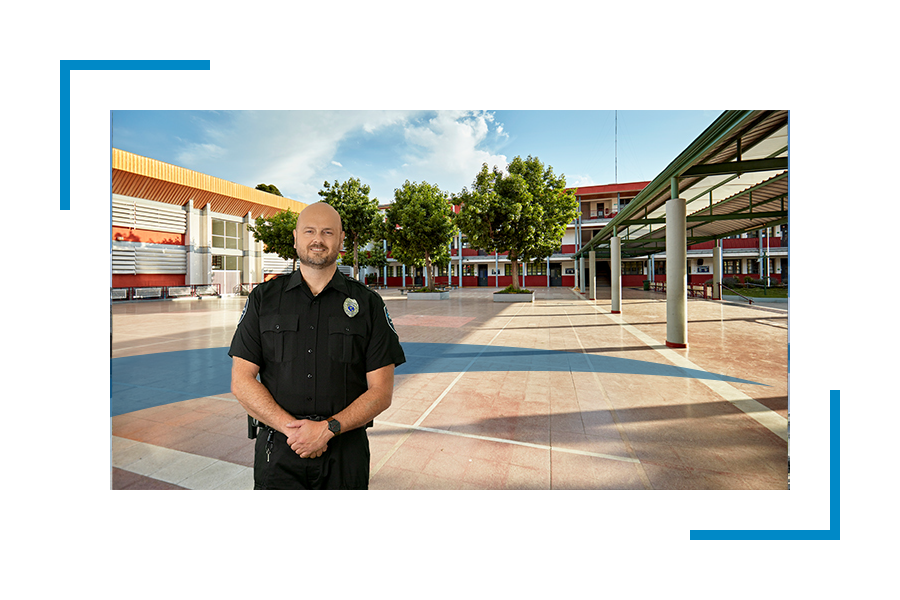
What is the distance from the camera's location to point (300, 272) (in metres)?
1.82

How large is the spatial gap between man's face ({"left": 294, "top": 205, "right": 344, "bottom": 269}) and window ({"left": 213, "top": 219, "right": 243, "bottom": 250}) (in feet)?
82.7

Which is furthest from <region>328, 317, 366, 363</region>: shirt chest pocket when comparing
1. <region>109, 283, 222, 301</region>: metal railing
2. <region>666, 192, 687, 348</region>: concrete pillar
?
<region>109, 283, 222, 301</region>: metal railing

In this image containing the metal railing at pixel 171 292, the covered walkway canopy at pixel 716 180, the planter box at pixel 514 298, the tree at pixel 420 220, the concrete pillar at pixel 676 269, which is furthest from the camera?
the tree at pixel 420 220

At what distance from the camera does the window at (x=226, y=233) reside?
75.6 feet

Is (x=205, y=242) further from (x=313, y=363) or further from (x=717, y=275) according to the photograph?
(x=717, y=275)

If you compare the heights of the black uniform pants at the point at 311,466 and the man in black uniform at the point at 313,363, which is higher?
the man in black uniform at the point at 313,363

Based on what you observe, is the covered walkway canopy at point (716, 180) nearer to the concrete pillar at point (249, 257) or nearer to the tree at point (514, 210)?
the tree at point (514, 210)

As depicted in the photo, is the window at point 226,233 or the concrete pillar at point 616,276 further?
the window at point 226,233

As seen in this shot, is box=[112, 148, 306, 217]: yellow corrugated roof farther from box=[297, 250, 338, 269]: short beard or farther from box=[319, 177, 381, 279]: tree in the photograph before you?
box=[297, 250, 338, 269]: short beard

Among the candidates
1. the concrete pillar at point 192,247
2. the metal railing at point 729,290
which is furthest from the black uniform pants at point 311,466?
the concrete pillar at point 192,247

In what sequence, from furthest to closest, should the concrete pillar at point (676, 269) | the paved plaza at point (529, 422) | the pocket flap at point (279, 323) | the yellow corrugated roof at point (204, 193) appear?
the yellow corrugated roof at point (204, 193) < the concrete pillar at point (676, 269) < the paved plaza at point (529, 422) < the pocket flap at point (279, 323)

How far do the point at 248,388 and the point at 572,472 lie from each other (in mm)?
2164
